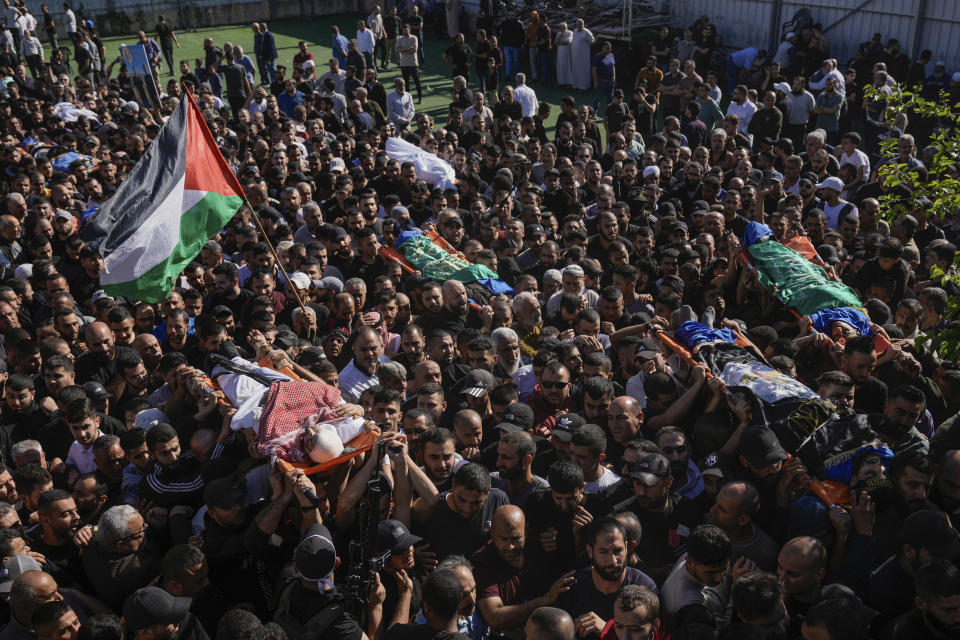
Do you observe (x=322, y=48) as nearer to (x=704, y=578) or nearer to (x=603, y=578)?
(x=603, y=578)

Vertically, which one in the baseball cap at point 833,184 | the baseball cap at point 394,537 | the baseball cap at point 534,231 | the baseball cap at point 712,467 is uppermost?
the baseball cap at point 833,184

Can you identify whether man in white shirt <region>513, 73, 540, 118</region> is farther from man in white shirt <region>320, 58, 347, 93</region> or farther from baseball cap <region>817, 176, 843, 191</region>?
baseball cap <region>817, 176, 843, 191</region>

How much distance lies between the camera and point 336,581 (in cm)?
486

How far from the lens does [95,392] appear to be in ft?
21.6

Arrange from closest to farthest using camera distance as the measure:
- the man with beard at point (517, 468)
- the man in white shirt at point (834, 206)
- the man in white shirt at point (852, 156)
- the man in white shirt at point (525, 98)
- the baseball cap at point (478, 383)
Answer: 1. the man with beard at point (517, 468)
2. the baseball cap at point (478, 383)
3. the man in white shirt at point (834, 206)
4. the man in white shirt at point (852, 156)
5. the man in white shirt at point (525, 98)

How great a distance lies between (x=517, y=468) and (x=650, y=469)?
803 millimetres

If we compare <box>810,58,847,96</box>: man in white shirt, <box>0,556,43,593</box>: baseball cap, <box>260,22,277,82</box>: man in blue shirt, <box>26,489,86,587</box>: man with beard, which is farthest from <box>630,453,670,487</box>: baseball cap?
<box>260,22,277,82</box>: man in blue shirt

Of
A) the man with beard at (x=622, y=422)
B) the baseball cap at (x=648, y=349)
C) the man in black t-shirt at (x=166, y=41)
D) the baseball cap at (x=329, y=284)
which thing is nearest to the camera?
the man with beard at (x=622, y=422)

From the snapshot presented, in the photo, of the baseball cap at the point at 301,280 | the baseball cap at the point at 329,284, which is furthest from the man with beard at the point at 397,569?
the baseball cap at the point at 329,284

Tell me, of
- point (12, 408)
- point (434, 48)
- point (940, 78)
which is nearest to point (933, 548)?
point (12, 408)

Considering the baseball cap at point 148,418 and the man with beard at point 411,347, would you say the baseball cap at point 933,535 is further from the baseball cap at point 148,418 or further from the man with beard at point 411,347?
the baseball cap at point 148,418

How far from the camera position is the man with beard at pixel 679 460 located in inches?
206

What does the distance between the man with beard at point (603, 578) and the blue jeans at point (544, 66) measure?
58.0 ft

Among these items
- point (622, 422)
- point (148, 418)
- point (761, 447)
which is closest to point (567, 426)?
point (622, 422)
